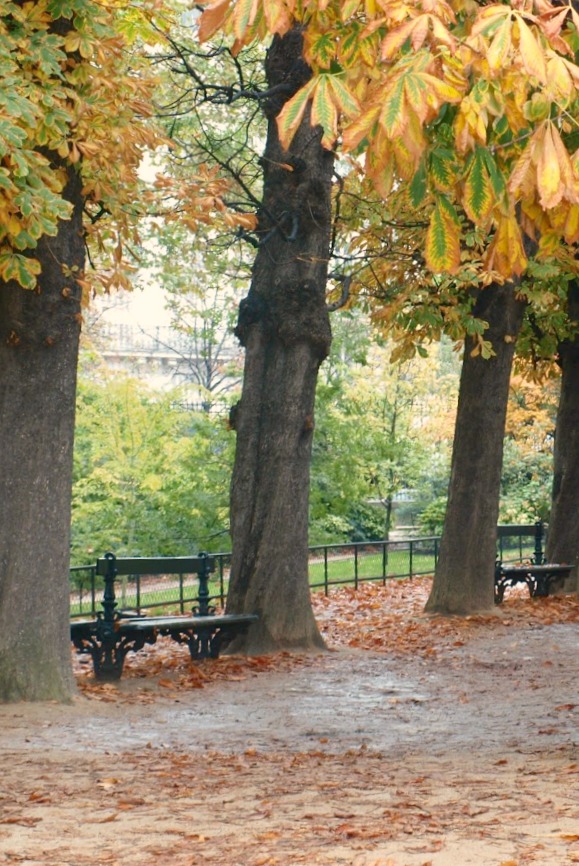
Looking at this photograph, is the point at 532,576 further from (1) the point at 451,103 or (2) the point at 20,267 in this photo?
(1) the point at 451,103

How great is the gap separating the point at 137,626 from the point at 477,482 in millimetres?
6506

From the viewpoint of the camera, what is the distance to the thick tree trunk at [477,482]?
1595 centimetres

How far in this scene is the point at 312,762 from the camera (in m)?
7.52

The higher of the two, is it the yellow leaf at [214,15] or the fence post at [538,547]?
the yellow leaf at [214,15]

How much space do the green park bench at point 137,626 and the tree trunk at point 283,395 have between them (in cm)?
39

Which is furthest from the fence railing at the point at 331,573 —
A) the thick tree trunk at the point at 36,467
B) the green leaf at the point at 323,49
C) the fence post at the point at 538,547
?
the green leaf at the point at 323,49

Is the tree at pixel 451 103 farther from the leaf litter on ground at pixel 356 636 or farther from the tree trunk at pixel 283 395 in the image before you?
the tree trunk at pixel 283 395

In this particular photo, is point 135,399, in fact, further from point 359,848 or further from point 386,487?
point 359,848

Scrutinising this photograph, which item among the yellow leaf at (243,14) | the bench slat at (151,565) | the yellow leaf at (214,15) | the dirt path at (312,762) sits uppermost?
the yellow leaf at (214,15)

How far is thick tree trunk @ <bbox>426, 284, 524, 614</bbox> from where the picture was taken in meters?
15.9

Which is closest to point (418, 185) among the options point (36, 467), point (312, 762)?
point (312, 762)

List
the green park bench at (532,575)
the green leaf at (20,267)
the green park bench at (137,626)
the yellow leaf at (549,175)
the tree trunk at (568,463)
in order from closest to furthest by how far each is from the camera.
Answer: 1. the yellow leaf at (549,175)
2. the green leaf at (20,267)
3. the green park bench at (137,626)
4. the green park bench at (532,575)
5. the tree trunk at (568,463)

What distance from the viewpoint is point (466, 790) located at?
6.35 metres

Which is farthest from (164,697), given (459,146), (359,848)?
(459,146)
